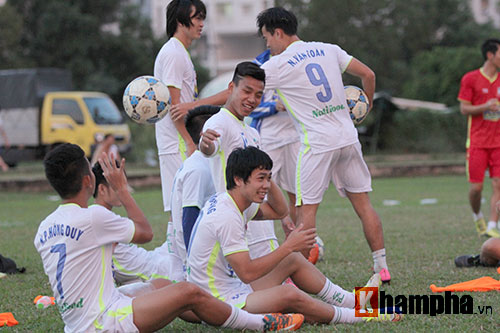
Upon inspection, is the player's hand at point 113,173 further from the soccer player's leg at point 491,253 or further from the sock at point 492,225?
the sock at point 492,225

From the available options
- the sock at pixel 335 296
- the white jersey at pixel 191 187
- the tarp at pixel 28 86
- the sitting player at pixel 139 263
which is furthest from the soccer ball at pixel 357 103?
the tarp at pixel 28 86

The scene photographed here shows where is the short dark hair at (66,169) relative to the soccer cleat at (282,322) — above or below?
above

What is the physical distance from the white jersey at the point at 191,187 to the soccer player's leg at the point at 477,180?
15.9ft

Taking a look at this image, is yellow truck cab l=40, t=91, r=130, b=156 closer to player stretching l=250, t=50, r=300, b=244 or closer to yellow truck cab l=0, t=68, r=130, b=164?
yellow truck cab l=0, t=68, r=130, b=164

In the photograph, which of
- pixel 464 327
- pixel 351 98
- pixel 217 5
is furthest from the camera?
pixel 217 5

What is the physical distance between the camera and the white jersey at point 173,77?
6.66 m

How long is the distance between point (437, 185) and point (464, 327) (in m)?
14.1

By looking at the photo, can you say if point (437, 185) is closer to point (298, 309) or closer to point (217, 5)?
point (298, 309)

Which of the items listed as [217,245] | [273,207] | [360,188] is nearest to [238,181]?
[217,245]

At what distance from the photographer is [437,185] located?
1838 cm

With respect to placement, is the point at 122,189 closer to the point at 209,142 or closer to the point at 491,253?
the point at 209,142

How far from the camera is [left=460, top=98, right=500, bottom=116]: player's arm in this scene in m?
9.36

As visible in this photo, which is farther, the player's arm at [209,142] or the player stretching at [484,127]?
the player stretching at [484,127]

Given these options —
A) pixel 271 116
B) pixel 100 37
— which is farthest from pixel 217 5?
pixel 271 116
